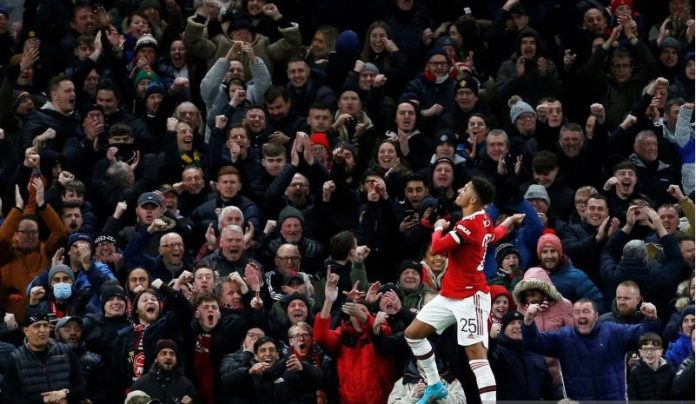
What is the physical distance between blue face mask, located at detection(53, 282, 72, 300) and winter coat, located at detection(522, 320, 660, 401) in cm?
481

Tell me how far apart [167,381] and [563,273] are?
448 centimetres

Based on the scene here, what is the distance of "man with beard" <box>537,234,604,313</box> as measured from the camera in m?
23.5

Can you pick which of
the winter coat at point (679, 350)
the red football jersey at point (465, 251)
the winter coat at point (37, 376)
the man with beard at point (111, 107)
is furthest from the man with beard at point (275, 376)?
the man with beard at point (111, 107)

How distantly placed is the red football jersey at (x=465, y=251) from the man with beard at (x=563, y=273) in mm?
2697

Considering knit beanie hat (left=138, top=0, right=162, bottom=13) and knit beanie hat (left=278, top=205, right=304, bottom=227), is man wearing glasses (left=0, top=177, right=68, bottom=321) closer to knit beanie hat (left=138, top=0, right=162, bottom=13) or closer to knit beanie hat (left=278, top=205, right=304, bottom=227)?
knit beanie hat (left=278, top=205, right=304, bottom=227)

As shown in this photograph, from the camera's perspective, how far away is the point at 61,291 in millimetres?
23250

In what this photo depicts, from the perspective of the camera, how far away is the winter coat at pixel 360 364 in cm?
2219

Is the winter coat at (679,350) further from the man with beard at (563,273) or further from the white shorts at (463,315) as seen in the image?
the white shorts at (463,315)

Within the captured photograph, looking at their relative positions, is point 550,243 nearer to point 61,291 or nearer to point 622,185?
point 622,185

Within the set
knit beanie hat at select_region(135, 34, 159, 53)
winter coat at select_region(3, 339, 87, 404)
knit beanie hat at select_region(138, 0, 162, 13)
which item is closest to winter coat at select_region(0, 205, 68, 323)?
winter coat at select_region(3, 339, 87, 404)

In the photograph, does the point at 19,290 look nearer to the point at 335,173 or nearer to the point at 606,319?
the point at 335,173

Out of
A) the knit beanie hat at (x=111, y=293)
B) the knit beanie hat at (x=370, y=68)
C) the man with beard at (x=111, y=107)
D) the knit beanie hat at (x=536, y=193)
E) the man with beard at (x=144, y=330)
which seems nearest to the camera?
the man with beard at (x=144, y=330)

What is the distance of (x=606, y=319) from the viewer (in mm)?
22562

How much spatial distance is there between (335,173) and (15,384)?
174 inches
